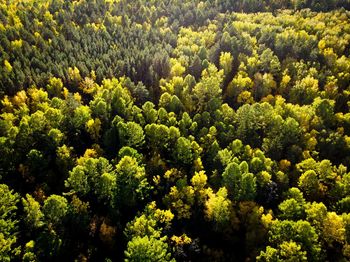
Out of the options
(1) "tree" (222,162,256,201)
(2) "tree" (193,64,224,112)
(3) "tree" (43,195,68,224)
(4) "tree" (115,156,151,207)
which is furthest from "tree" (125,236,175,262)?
(2) "tree" (193,64,224,112)

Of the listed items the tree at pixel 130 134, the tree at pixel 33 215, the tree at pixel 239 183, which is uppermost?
the tree at pixel 130 134

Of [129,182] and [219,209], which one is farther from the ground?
[129,182]

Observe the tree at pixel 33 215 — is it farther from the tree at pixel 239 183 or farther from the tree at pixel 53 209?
the tree at pixel 239 183

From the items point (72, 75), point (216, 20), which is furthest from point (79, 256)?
point (216, 20)

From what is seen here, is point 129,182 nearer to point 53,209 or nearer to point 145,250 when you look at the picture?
point 53,209

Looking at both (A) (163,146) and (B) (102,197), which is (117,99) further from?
(B) (102,197)

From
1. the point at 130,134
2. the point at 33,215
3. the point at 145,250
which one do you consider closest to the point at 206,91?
the point at 130,134

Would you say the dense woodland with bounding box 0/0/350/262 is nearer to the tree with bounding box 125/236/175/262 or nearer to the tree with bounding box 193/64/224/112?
the tree with bounding box 125/236/175/262

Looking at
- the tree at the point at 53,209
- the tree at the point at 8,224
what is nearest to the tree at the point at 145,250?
the tree at the point at 53,209

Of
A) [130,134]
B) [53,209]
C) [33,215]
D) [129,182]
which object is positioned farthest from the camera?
[130,134]
